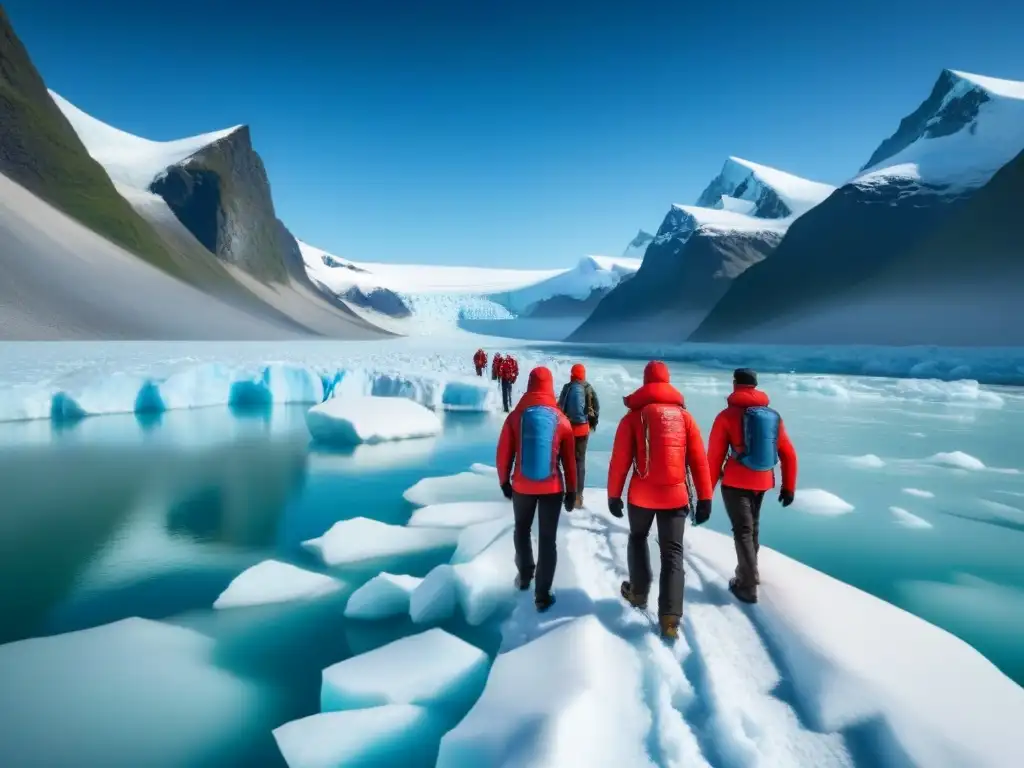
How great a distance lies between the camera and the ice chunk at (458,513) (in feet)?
20.3

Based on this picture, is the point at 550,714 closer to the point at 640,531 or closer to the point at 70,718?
the point at 640,531

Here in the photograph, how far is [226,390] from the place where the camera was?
17812 millimetres

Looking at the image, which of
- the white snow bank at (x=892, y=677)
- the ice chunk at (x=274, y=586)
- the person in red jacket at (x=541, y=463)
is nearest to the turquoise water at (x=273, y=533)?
the ice chunk at (x=274, y=586)

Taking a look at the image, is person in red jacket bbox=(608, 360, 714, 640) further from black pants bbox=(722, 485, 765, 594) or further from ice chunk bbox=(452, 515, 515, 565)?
ice chunk bbox=(452, 515, 515, 565)

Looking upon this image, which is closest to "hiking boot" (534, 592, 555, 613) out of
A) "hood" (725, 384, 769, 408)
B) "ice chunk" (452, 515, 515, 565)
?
"ice chunk" (452, 515, 515, 565)

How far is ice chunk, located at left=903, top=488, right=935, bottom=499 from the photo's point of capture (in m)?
7.34

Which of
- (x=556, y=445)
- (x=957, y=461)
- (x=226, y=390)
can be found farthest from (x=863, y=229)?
(x=556, y=445)

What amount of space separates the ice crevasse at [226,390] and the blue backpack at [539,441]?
12.9m

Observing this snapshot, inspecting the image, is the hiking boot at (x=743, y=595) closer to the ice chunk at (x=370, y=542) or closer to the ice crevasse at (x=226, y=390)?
the ice chunk at (x=370, y=542)

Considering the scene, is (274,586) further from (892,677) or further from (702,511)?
(892,677)

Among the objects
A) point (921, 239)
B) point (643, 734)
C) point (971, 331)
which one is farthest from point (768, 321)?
point (643, 734)

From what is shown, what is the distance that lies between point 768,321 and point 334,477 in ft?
231

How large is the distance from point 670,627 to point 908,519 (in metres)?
4.60

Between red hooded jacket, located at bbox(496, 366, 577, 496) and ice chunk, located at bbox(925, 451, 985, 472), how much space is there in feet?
27.2
